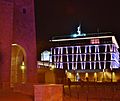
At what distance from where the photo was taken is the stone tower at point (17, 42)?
92.1 feet

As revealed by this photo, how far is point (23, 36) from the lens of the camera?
31.1 meters

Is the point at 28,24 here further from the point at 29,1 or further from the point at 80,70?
the point at 80,70

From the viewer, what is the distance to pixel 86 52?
120 meters

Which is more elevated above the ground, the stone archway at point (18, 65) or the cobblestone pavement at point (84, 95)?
the stone archway at point (18, 65)

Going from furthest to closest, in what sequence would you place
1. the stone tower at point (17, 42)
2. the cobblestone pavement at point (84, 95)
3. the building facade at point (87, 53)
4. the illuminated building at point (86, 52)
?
the illuminated building at point (86, 52), the building facade at point (87, 53), the stone tower at point (17, 42), the cobblestone pavement at point (84, 95)

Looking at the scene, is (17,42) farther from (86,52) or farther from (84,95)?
(86,52)

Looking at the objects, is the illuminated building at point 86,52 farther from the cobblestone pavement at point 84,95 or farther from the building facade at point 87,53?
the cobblestone pavement at point 84,95

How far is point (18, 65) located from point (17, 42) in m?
3.81

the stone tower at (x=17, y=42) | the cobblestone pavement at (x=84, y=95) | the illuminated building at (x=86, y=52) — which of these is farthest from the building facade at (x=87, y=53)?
the stone tower at (x=17, y=42)

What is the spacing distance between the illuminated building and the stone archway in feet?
Result: 274

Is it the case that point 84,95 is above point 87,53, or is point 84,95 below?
below

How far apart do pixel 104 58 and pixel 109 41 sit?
19.6 feet

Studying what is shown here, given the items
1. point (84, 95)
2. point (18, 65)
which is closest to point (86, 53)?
point (18, 65)

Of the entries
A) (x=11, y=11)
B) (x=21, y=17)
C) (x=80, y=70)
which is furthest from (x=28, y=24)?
(x=80, y=70)
